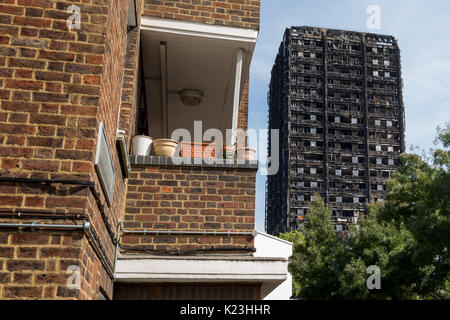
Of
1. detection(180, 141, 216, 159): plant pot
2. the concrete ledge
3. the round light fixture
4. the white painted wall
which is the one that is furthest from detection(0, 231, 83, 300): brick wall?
the white painted wall

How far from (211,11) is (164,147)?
82.9 inches

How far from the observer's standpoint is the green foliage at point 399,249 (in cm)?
1897

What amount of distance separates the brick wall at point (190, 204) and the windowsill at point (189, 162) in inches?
1.6

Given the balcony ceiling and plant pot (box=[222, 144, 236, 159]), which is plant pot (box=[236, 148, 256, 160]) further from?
the balcony ceiling

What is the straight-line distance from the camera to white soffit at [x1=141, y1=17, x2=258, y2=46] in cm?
698

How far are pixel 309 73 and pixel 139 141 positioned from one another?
279 feet

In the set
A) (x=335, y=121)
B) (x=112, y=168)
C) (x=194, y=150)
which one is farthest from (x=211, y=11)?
(x=335, y=121)

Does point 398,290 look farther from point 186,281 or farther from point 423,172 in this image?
point 186,281

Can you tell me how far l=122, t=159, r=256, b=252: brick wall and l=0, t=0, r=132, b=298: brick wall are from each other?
6.67ft
